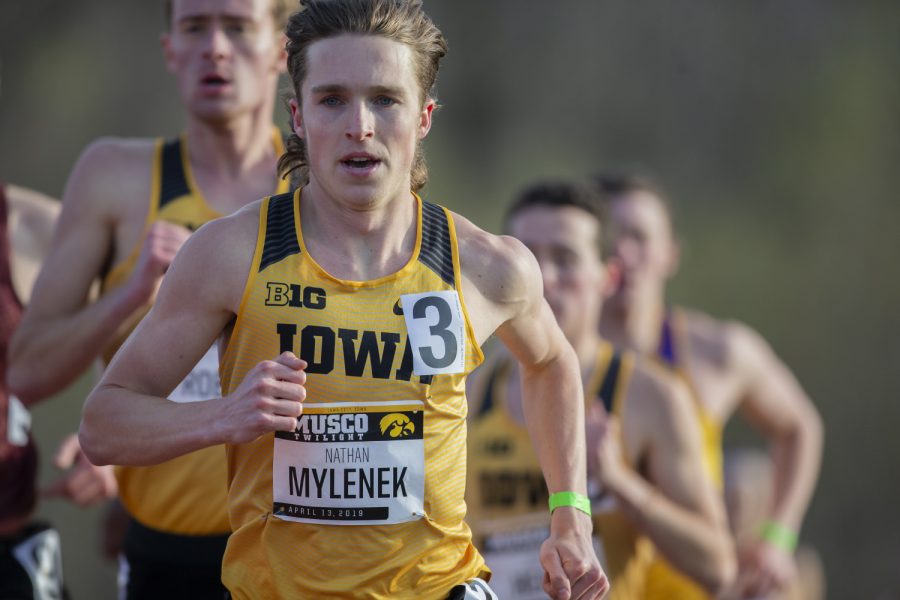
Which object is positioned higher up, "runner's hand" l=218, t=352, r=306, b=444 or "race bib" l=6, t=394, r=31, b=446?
"runner's hand" l=218, t=352, r=306, b=444

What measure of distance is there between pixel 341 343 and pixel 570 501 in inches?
29.1

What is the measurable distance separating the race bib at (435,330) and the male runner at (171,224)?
115 centimetres

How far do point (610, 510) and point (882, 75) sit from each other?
28.8 ft

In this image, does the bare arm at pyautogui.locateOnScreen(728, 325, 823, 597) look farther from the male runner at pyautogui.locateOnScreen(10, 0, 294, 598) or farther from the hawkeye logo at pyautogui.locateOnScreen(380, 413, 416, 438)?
the hawkeye logo at pyautogui.locateOnScreen(380, 413, 416, 438)

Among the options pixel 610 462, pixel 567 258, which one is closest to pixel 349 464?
pixel 610 462

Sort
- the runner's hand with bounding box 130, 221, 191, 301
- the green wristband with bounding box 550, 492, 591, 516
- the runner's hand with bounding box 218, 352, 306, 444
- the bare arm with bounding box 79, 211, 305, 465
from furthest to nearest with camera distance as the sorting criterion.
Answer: the runner's hand with bounding box 130, 221, 191, 301, the green wristband with bounding box 550, 492, 591, 516, the bare arm with bounding box 79, 211, 305, 465, the runner's hand with bounding box 218, 352, 306, 444

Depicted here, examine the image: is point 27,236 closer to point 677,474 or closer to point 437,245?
point 437,245

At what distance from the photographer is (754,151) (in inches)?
516

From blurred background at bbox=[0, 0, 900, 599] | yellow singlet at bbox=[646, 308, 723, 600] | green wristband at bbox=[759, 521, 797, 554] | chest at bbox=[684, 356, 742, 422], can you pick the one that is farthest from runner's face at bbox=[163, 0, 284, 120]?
blurred background at bbox=[0, 0, 900, 599]

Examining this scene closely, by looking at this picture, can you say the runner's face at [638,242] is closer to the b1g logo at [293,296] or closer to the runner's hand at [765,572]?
the runner's hand at [765,572]

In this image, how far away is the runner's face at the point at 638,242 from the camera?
24.4 ft

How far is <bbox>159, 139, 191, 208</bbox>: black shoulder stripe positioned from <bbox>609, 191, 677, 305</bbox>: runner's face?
3145mm

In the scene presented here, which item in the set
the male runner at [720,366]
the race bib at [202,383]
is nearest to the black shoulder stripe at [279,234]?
the race bib at [202,383]

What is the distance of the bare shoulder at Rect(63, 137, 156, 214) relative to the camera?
14.8ft
